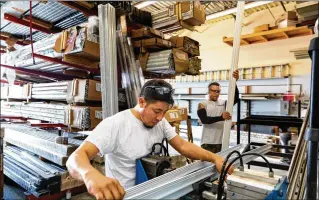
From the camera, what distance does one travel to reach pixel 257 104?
570 cm

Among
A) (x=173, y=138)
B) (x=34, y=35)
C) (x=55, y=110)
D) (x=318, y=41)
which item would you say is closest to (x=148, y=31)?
(x=173, y=138)

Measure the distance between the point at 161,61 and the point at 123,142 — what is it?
4.15ft

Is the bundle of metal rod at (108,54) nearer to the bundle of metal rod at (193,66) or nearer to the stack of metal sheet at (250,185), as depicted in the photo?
the bundle of metal rod at (193,66)

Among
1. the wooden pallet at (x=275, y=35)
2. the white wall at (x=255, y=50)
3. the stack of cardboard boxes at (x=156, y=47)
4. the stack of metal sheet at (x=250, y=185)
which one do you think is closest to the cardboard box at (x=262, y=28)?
the wooden pallet at (x=275, y=35)

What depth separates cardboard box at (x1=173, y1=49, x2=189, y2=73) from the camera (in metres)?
2.33

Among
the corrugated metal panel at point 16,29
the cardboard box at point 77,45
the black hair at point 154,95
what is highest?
the corrugated metal panel at point 16,29

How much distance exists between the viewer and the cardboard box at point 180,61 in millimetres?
2329

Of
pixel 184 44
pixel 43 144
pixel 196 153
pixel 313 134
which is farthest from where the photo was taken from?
pixel 43 144

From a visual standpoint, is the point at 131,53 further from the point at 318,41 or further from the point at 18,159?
the point at 18,159

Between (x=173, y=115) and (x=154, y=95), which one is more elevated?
(x=154, y=95)

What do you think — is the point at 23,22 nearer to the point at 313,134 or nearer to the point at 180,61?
the point at 180,61

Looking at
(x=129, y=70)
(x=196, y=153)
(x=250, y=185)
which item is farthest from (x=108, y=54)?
(x=250, y=185)

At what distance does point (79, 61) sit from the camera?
8.31 feet

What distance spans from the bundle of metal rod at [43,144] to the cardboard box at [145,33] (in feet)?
4.88
